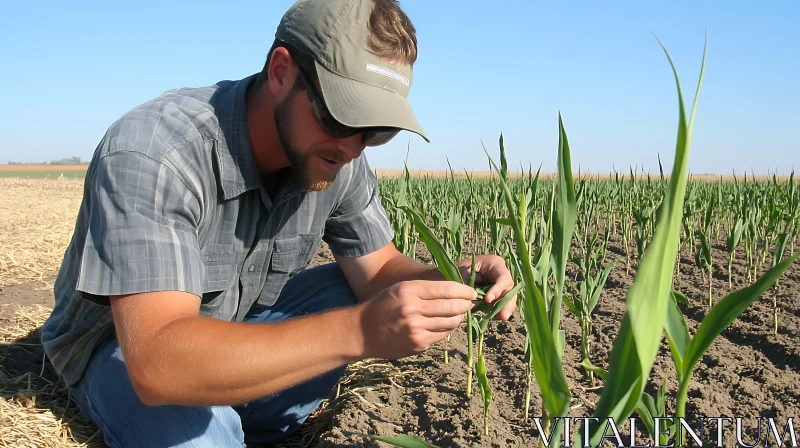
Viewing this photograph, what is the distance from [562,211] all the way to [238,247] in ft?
3.29

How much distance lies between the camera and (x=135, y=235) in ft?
4.40

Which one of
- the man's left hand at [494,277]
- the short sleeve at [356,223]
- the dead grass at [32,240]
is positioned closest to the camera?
the man's left hand at [494,277]

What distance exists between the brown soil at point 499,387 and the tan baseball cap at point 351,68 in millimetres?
936

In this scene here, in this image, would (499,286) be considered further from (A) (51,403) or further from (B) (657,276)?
(A) (51,403)

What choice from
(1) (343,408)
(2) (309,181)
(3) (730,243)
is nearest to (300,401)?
(1) (343,408)

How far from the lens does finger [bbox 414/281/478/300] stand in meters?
1.17

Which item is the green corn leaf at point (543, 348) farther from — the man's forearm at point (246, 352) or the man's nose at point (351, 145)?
the man's nose at point (351, 145)

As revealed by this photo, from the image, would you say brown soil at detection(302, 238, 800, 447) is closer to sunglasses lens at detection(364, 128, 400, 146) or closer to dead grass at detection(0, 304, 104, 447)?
dead grass at detection(0, 304, 104, 447)

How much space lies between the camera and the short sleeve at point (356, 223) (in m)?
2.09

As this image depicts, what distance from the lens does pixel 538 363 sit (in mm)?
1021

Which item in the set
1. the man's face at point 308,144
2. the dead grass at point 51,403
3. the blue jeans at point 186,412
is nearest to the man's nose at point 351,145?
the man's face at point 308,144

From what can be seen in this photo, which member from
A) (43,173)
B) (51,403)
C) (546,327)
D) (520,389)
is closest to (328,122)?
(546,327)

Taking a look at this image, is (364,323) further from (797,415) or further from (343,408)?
(797,415)

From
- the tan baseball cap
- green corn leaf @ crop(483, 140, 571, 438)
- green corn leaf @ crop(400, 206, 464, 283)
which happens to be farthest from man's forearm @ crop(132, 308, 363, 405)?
the tan baseball cap
